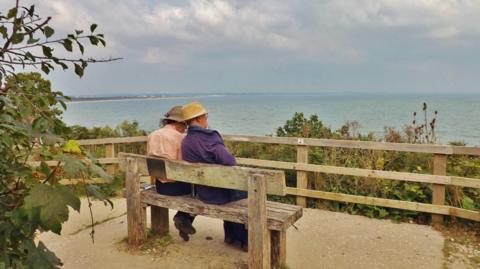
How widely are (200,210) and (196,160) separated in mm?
463

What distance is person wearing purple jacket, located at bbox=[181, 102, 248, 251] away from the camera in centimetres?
384

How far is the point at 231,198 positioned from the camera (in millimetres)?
3900

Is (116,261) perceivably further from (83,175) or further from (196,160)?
(83,175)

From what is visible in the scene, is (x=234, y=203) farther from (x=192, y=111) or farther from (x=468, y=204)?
(x=468, y=204)

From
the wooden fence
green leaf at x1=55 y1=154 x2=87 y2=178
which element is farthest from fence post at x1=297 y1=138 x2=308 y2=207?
green leaf at x1=55 y1=154 x2=87 y2=178

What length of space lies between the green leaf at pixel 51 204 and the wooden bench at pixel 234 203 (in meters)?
2.44

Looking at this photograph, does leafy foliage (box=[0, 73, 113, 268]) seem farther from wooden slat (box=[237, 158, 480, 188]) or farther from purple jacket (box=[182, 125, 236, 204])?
wooden slat (box=[237, 158, 480, 188])

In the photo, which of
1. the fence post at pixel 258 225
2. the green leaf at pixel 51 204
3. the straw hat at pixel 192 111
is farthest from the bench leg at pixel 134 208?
the green leaf at pixel 51 204

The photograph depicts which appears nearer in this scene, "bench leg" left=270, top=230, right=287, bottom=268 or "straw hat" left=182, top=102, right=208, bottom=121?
"bench leg" left=270, top=230, right=287, bottom=268

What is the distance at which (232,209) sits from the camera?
3.68 meters

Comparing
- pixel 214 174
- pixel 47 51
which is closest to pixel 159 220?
pixel 214 174

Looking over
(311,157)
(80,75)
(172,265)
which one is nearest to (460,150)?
(311,157)

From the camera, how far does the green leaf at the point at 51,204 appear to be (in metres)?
0.96

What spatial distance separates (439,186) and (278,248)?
2.46 m
